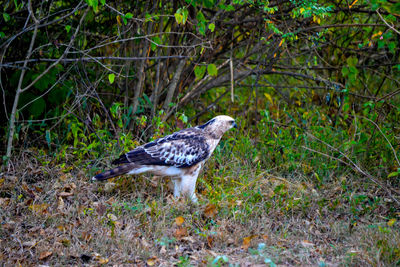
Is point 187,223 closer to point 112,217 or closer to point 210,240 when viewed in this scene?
point 210,240

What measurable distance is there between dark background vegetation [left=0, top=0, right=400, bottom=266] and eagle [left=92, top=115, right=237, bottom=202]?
0.26 m

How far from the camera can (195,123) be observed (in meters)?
7.80

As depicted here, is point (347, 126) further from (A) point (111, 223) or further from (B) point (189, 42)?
(A) point (111, 223)

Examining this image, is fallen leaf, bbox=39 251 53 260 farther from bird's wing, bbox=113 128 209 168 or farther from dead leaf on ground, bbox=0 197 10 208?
bird's wing, bbox=113 128 209 168

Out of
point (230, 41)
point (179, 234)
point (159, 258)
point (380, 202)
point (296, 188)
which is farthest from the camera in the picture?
point (230, 41)

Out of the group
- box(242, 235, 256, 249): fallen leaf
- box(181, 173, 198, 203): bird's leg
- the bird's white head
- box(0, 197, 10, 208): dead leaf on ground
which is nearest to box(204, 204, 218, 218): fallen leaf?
box(181, 173, 198, 203): bird's leg

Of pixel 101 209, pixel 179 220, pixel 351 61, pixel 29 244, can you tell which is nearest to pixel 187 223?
pixel 179 220

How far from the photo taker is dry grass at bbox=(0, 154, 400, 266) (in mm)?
4215

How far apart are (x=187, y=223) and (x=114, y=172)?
1.00m

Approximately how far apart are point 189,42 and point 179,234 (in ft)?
10.3

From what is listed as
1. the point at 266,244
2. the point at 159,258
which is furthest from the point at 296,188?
the point at 159,258

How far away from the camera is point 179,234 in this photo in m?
4.63

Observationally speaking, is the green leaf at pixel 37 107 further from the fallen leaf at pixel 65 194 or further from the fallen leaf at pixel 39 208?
the fallen leaf at pixel 39 208

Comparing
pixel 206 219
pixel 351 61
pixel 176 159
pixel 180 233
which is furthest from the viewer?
pixel 351 61
